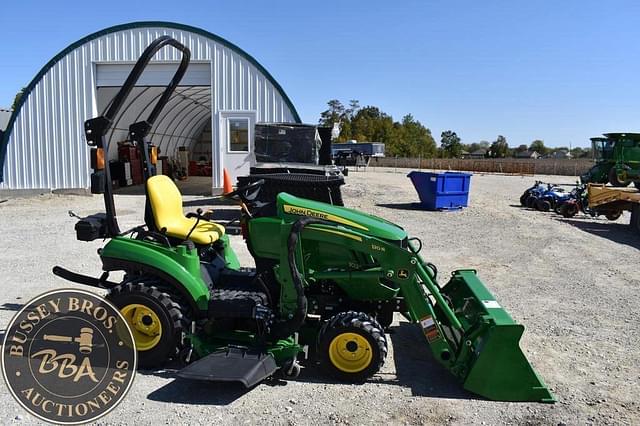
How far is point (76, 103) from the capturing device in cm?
1681

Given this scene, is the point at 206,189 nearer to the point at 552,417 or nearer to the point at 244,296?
the point at 244,296

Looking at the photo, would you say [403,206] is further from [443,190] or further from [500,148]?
[500,148]

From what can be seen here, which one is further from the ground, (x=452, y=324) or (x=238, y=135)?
(x=238, y=135)

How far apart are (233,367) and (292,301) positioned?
2.21 ft

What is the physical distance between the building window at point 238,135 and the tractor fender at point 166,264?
12.6 m

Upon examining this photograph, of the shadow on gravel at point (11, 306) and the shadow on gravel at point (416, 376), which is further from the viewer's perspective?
the shadow on gravel at point (11, 306)

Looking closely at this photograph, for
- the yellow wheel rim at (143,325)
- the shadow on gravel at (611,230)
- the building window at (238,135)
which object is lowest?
the shadow on gravel at (611,230)

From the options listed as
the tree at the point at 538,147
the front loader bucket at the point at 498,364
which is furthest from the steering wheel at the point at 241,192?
the tree at the point at 538,147

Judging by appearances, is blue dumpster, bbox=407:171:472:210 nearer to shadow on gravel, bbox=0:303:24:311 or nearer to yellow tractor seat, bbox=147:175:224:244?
yellow tractor seat, bbox=147:175:224:244

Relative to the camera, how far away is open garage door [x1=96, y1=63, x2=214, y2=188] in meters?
16.9

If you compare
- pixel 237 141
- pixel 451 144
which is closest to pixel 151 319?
pixel 237 141

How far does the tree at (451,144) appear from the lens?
277ft

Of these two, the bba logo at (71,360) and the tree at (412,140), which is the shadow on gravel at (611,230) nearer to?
the bba logo at (71,360)

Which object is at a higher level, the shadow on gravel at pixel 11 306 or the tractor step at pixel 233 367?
the tractor step at pixel 233 367
